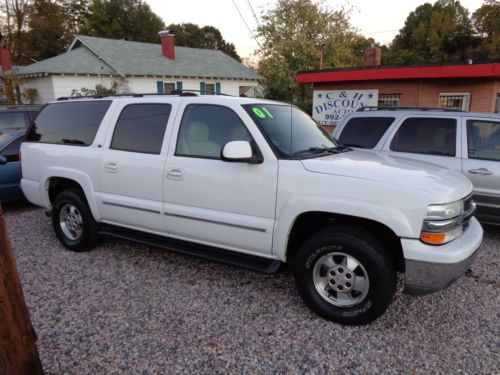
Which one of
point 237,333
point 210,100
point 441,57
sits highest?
point 441,57

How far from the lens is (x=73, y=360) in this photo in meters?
2.81

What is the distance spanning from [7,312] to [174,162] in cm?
206

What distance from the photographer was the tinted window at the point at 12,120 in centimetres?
818

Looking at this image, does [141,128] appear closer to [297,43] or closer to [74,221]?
[74,221]

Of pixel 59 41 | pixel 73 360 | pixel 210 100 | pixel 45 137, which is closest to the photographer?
pixel 73 360

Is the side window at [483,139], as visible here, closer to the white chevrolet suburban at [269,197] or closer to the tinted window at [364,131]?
the tinted window at [364,131]

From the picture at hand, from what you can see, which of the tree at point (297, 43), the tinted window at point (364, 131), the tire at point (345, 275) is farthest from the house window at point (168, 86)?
the tire at point (345, 275)

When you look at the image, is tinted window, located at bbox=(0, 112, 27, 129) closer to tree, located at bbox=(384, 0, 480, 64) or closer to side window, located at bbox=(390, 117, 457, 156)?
side window, located at bbox=(390, 117, 457, 156)

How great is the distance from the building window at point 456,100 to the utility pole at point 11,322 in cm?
1279

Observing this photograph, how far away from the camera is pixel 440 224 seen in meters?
2.79

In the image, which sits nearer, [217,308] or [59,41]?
[217,308]

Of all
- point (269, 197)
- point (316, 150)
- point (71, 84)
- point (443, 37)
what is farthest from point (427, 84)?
point (443, 37)

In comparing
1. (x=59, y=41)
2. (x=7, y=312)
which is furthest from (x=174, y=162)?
(x=59, y=41)

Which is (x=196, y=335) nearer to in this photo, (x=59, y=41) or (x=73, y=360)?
(x=73, y=360)
